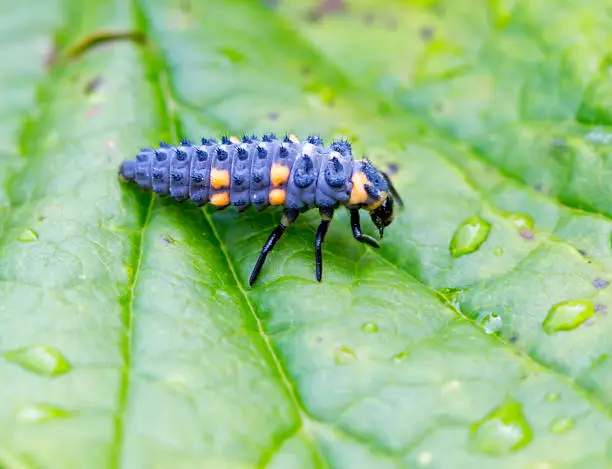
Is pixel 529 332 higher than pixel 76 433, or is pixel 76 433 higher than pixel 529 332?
pixel 529 332

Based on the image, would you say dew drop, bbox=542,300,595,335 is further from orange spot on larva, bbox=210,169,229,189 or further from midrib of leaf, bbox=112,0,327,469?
orange spot on larva, bbox=210,169,229,189

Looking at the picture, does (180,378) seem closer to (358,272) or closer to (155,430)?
(155,430)

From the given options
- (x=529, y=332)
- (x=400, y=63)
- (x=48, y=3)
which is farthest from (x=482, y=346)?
(x=48, y=3)

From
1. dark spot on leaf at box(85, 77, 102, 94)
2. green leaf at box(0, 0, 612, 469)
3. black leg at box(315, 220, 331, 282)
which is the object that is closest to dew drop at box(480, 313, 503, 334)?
green leaf at box(0, 0, 612, 469)

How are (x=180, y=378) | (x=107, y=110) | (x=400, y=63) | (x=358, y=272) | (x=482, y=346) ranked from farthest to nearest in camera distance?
(x=400, y=63) < (x=107, y=110) < (x=358, y=272) < (x=482, y=346) < (x=180, y=378)

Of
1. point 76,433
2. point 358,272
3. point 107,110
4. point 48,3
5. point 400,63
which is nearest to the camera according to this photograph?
point 76,433

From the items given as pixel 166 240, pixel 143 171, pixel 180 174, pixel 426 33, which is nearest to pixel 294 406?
pixel 166 240

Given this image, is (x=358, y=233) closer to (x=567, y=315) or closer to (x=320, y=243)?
(x=320, y=243)
